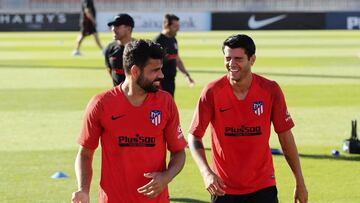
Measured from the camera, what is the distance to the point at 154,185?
250 inches

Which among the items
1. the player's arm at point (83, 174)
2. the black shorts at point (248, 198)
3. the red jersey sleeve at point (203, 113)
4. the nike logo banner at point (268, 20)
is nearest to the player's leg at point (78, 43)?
the nike logo banner at point (268, 20)

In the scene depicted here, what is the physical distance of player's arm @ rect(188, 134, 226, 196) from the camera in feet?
22.8

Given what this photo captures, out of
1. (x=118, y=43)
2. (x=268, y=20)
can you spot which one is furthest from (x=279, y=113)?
(x=268, y=20)

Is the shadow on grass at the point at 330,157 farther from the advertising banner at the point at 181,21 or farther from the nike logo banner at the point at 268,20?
the advertising banner at the point at 181,21

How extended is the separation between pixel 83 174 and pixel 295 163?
192 centimetres

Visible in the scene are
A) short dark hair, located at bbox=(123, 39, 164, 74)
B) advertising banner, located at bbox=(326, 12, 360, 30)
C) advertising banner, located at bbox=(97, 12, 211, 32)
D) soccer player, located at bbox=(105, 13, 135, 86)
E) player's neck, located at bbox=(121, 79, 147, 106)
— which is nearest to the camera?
short dark hair, located at bbox=(123, 39, 164, 74)

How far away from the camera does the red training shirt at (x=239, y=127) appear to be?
24.5ft

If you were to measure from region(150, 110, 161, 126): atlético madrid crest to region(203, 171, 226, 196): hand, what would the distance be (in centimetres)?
71

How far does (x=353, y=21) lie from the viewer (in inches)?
2201

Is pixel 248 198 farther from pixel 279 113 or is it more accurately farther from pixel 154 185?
Answer: pixel 154 185

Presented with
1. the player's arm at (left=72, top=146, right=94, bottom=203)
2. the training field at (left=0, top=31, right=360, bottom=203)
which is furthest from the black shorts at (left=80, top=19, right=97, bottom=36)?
the player's arm at (left=72, top=146, right=94, bottom=203)

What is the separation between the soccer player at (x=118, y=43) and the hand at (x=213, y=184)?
5439 millimetres

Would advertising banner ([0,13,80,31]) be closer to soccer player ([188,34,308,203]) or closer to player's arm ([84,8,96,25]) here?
player's arm ([84,8,96,25])

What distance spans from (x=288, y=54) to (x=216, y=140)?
26.9m
